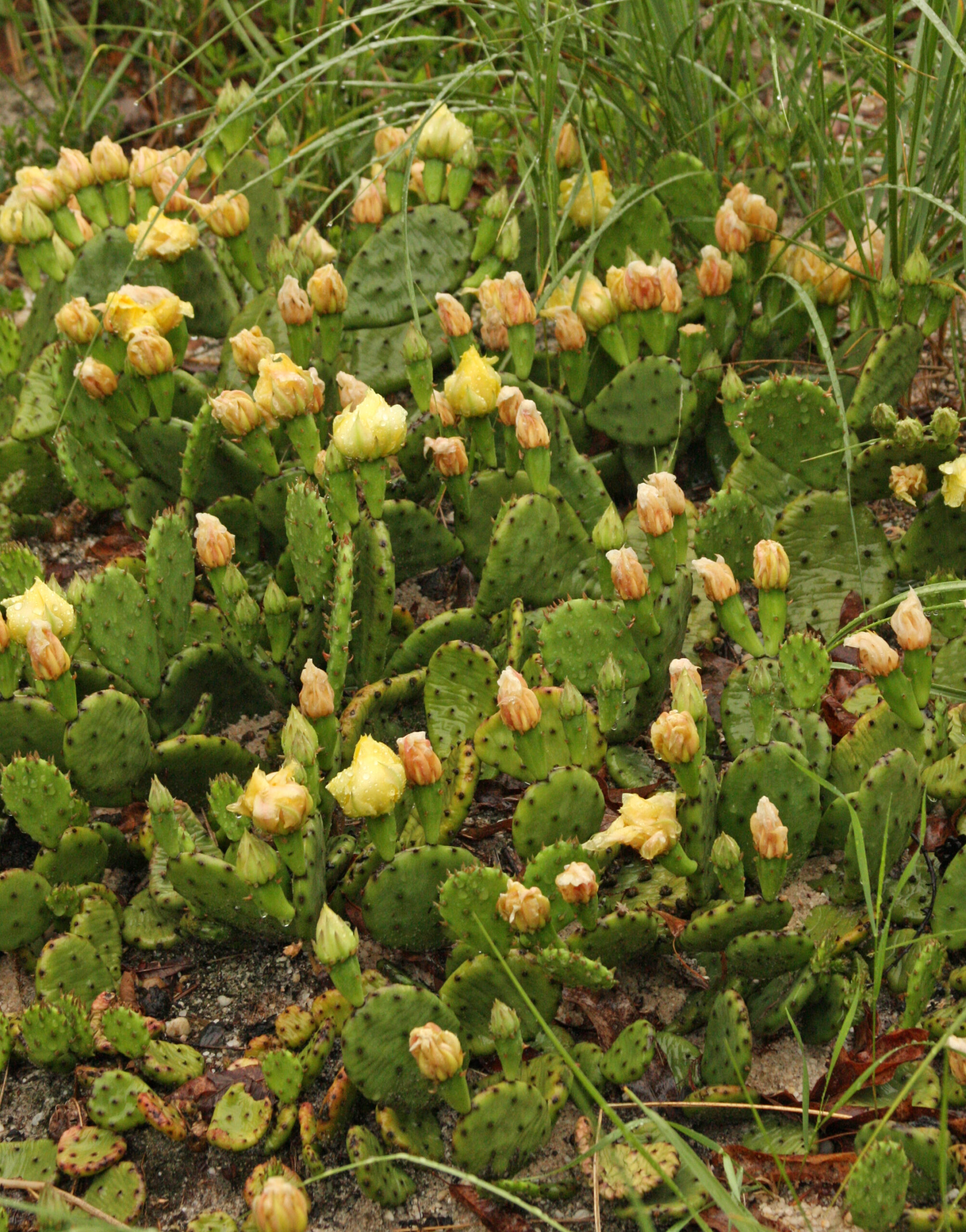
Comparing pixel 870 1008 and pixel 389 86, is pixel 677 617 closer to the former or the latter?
pixel 870 1008

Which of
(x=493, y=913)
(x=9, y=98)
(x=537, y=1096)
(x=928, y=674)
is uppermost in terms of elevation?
(x=9, y=98)

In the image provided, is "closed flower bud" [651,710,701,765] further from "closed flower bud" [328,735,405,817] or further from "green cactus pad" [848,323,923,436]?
"green cactus pad" [848,323,923,436]

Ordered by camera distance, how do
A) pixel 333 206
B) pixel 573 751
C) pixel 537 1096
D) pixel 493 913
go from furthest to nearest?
pixel 333 206 < pixel 573 751 < pixel 493 913 < pixel 537 1096

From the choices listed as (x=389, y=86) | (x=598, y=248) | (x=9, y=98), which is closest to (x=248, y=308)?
(x=389, y=86)

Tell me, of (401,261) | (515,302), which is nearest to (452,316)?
(515,302)

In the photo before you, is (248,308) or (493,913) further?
(248,308)

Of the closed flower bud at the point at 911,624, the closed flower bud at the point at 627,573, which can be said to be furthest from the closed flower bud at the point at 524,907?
the closed flower bud at the point at 911,624

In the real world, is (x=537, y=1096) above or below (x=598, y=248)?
below
